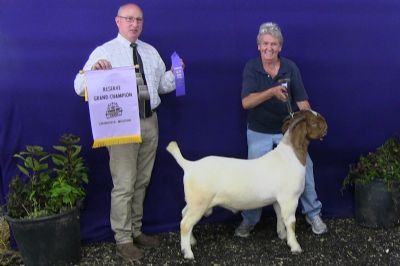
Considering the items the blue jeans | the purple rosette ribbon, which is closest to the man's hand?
the purple rosette ribbon

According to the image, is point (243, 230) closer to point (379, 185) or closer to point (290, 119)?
point (290, 119)

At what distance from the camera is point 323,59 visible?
13.9ft

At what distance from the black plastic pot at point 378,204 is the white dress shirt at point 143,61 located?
196cm

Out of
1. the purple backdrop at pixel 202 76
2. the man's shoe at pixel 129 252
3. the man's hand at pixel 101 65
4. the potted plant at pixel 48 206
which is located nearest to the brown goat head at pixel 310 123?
the purple backdrop at pixel 202 76

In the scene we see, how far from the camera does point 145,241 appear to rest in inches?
157

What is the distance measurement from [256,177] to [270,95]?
62 cm

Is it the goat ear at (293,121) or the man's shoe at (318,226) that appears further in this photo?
the man's shoe at (318,226)

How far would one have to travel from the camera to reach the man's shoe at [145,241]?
399cm

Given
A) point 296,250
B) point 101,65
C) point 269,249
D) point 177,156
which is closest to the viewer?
point 101,65

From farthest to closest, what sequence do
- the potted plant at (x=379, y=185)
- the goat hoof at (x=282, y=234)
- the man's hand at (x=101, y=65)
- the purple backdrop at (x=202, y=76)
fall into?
the potted plant at (x=379, y=185), the goat hoof at (x=282, y=234), the purple backdrop at (x=202, y=76), the man's hand at (x=101, y=65)

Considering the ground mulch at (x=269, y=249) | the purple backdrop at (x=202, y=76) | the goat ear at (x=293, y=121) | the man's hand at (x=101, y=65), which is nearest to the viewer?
the man's hand at (x=101, y=65)

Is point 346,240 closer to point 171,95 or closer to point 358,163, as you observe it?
point 358,163

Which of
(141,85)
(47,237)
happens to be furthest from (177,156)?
(47,237)

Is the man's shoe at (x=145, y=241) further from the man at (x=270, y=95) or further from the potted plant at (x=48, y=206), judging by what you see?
the man at (x=270, y=95)
